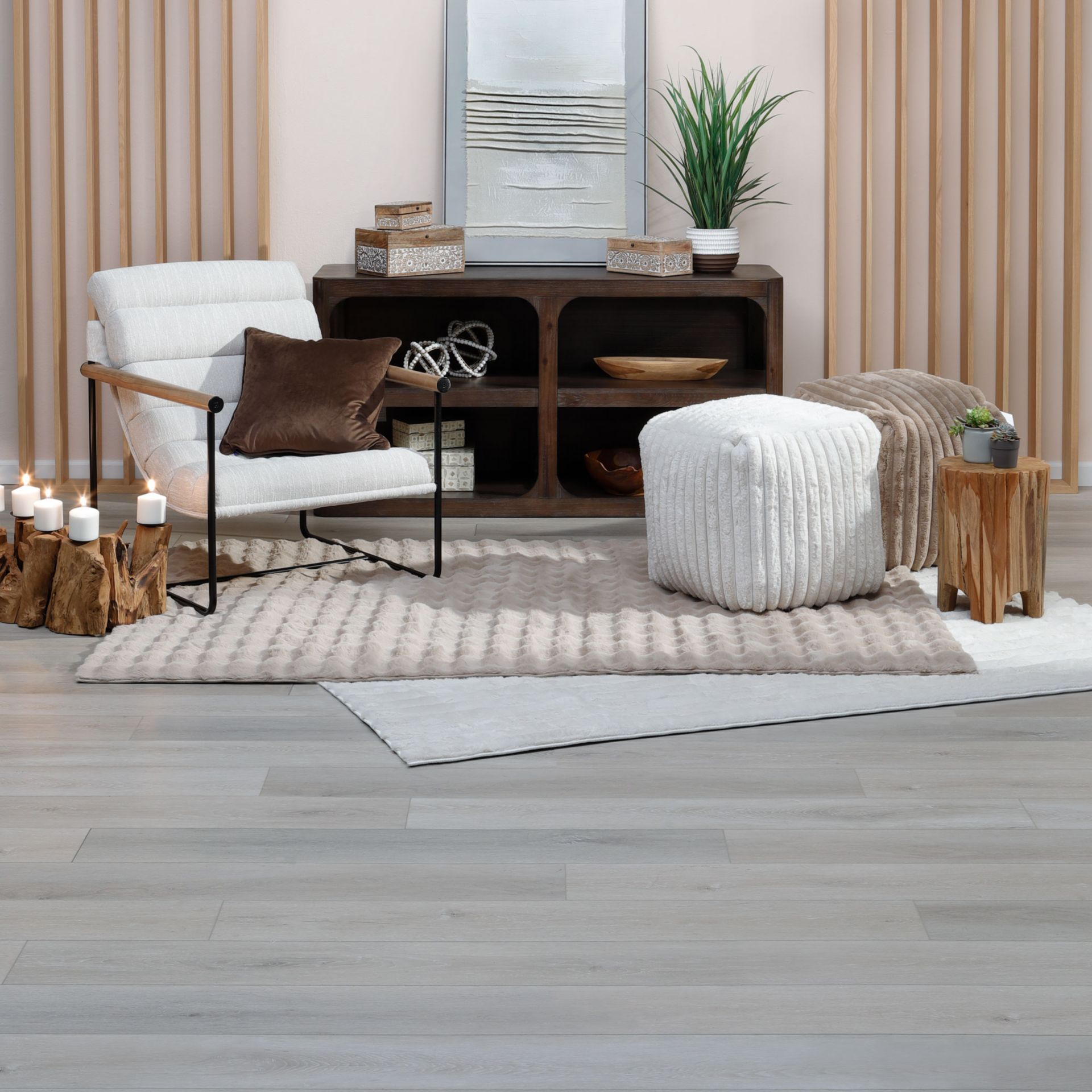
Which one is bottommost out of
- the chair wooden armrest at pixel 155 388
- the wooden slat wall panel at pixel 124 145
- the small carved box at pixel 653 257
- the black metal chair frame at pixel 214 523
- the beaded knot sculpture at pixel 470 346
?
the black metal chair frame at pixel 214 523

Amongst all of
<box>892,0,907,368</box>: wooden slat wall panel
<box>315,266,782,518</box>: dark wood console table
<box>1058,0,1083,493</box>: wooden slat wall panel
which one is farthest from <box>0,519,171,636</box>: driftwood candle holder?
<box>1058,0,1083,493</box>: wooden slat wall panel

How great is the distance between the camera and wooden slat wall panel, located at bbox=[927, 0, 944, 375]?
5.13 m

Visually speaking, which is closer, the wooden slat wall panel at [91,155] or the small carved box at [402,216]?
the small carved box at [402,216]

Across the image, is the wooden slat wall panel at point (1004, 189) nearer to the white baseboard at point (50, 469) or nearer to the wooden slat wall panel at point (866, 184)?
the wooden slat wall panel at point (866, 184)

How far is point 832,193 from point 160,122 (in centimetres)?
235

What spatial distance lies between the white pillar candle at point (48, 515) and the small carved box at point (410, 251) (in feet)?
5.11

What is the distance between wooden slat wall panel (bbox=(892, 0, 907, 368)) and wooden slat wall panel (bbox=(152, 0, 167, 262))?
2.53 meters

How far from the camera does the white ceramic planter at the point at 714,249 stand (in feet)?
16.2

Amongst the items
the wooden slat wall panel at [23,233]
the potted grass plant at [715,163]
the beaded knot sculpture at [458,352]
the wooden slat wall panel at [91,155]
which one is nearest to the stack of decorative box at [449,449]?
the beaded knot sculpture at [458,352]

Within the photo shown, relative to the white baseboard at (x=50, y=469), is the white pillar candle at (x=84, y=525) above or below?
below

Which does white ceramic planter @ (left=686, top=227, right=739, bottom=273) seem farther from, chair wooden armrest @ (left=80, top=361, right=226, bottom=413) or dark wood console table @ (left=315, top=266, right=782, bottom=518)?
chair wooden armrest @ (left=80, top=361, right=226, bottom=413)

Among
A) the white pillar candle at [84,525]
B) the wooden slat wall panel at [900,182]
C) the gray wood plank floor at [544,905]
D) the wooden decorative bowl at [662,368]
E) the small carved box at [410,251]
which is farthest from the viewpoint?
the wooden slat wall panel at [900,182]

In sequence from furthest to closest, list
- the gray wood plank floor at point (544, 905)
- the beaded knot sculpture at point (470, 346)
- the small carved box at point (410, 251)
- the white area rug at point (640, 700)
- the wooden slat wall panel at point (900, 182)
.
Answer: the wooden slat wall panel at point (900, 182) < the beaded knot sculpture at point (470, 346) < the small carved box at point (410, 251) < the white area rug at point (640, 700) < the gray wood plank floor at point (544, 905)

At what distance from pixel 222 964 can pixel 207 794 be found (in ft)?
2.05
